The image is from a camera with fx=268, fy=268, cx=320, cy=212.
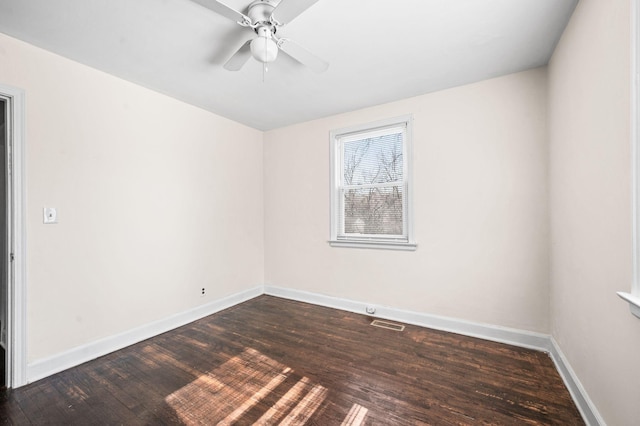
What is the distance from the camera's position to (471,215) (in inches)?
110

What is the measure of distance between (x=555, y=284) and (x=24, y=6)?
4348 millimetres

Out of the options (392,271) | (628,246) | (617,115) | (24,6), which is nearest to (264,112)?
(24,6)

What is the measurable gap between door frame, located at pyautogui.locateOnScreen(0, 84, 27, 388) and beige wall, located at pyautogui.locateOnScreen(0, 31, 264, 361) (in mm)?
51

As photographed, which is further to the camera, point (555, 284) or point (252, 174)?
point (252, 174)

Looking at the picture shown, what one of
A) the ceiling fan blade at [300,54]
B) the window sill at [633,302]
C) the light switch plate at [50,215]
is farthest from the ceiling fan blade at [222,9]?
the window sill at [633,302]

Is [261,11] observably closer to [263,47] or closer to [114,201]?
[263,47]

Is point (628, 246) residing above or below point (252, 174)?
below

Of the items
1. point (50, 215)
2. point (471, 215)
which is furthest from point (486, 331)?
point (50, 215)

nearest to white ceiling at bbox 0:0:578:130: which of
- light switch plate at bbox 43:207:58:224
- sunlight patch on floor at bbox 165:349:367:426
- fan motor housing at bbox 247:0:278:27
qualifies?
fan motor housing at bbox 247:0:278:27

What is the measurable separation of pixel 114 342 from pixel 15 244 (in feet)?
3.84

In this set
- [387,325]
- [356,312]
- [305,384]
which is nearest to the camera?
[305,384]

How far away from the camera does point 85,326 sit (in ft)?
7.76

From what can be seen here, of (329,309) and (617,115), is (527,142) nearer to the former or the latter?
(617,115)

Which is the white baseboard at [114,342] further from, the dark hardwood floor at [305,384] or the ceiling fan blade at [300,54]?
the ceiling fan blade at [300,54]
